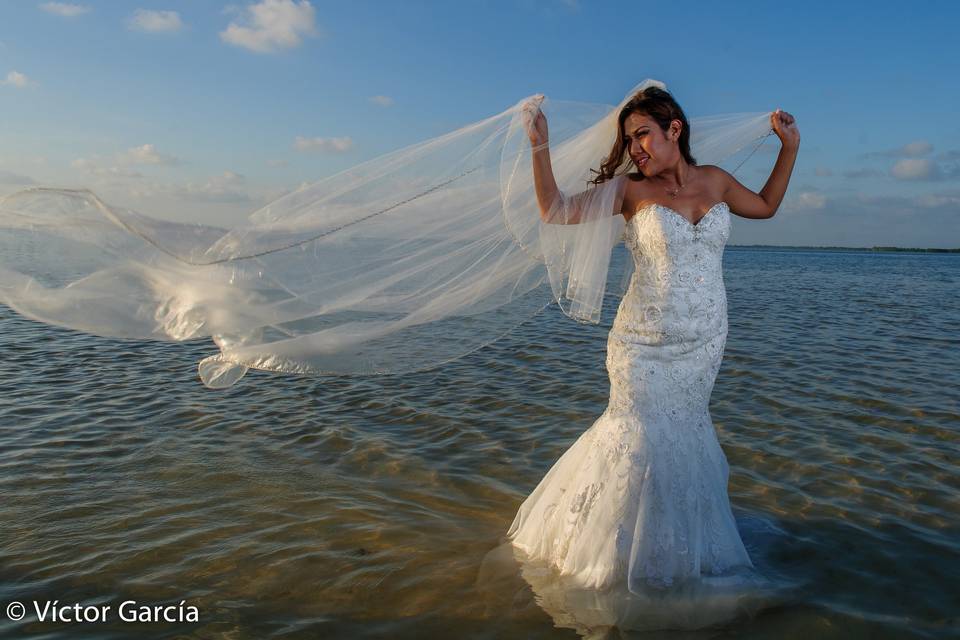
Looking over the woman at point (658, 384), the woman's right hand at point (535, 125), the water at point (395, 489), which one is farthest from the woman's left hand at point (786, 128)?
the water at point (395, 489)

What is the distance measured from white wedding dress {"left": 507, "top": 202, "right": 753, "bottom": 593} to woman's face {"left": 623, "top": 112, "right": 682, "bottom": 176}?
25 centimetres

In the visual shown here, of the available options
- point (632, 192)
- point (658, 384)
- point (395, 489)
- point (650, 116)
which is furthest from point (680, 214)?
point (395, 489)

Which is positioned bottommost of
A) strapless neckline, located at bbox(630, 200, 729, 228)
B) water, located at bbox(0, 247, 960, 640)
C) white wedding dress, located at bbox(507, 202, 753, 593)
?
water, located at bbox(0, 247, 960, 640)

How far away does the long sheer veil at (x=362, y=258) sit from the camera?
4.10 m

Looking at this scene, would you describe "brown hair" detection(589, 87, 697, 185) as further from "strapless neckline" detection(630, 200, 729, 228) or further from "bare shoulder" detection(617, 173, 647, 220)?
"strapless neckline" detection(630, 200, 729, 228)

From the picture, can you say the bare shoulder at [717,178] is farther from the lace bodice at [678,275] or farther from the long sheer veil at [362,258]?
the long sheer veil at [362,258]

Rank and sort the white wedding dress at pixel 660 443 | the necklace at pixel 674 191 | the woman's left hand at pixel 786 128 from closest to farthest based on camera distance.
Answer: the white wedding dress at pixel 660 443
the necklace at pixel 674 191
the woman's left hand at pixel 786 128

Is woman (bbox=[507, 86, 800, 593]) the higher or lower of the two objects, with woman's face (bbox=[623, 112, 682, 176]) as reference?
lower

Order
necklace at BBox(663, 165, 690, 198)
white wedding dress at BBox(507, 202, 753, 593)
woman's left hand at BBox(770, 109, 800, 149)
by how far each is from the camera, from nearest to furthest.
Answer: white wedding dress at BBox(507, 202, 753, 593) → necklace at BBox(663, 165, 690, 198) → woman's left hand at BBox(770, 109, 800, 149)

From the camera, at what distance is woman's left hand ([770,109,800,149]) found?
4055mm

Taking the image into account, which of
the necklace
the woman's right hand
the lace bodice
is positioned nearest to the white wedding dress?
the lace bodice

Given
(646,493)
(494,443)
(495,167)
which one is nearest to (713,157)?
(495,167)

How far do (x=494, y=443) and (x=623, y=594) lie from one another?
2945 mm

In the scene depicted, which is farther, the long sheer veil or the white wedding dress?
the long sheer veil
